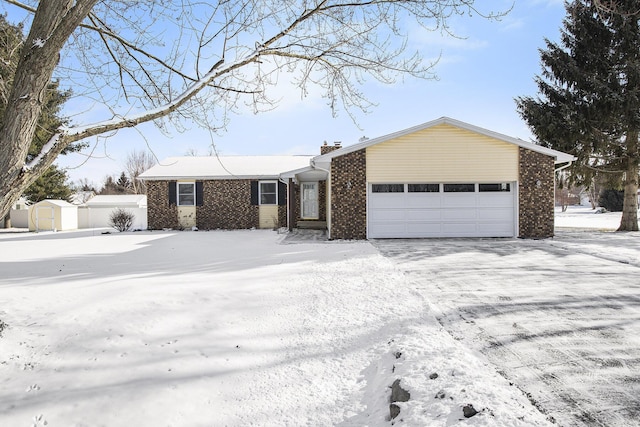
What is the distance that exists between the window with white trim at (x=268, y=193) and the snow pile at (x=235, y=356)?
39.5 feet

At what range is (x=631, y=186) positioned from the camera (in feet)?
52.0

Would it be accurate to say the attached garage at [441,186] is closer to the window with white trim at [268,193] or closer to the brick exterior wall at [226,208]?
the window with white trim at [268,193]

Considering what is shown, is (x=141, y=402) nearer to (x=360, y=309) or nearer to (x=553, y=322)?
(x=360, y=309)

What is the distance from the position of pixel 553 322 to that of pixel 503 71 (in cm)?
642

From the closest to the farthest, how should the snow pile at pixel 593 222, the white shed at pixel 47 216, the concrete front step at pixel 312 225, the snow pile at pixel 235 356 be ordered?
the snow pile at pixel 235 356, the concrete front step at pixel 312 225, the snow pile at pixel 593 222, the white shed at pixel 47 216

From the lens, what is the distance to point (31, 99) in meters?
3.48

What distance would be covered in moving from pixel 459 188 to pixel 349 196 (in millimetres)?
3772

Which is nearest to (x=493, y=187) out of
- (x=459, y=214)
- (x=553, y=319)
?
(x=459, y=214)

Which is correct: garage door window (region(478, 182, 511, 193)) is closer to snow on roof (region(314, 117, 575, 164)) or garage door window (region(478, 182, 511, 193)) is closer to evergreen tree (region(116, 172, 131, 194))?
snow on roof (region(314, 117, 575, 164))

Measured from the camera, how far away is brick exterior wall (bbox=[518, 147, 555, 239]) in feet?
42.3

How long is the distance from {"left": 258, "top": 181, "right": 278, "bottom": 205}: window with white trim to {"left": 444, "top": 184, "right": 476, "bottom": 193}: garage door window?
28.3 feet

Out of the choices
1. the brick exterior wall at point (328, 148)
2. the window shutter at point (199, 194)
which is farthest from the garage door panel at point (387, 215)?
the window shutter at point (199, 194)

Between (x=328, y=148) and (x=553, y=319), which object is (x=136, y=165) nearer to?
(x=328, y=148)

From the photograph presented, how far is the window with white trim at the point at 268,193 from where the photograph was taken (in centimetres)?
1869
